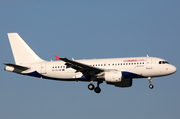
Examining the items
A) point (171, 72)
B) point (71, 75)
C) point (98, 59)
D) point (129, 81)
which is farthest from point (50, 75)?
point (171, 72)

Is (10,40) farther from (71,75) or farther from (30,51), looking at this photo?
(71,75)

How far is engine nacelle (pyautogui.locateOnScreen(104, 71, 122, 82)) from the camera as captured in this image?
2021 inches

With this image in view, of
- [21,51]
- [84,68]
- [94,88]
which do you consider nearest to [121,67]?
[84,68]

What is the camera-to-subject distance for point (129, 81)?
56094 millimetres

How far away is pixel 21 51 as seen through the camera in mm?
59844

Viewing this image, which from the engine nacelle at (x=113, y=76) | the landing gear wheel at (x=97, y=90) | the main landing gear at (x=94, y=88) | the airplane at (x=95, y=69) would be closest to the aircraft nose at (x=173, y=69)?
the airplane at (x=95, y=69)

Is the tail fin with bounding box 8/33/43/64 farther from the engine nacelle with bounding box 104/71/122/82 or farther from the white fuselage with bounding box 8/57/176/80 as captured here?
the engine nacelle with bounding box 104/71/122/82

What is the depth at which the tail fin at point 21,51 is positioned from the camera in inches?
2319

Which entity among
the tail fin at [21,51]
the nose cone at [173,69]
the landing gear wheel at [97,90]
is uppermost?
the tail fin at [21,51]

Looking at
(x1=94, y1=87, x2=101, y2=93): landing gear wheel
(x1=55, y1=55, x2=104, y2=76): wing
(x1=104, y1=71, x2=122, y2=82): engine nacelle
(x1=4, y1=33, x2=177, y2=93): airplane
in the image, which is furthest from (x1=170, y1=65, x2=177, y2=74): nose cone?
(x1=94, y1=87, x2=101, y2=93): landing gear wheel

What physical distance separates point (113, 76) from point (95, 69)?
8.99 feet

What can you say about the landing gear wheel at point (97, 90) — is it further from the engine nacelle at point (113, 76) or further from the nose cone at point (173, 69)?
the nose cone at point (173, 69)

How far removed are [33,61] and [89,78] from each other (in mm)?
10155

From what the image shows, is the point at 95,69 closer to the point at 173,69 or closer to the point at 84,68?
the point at 84,68
